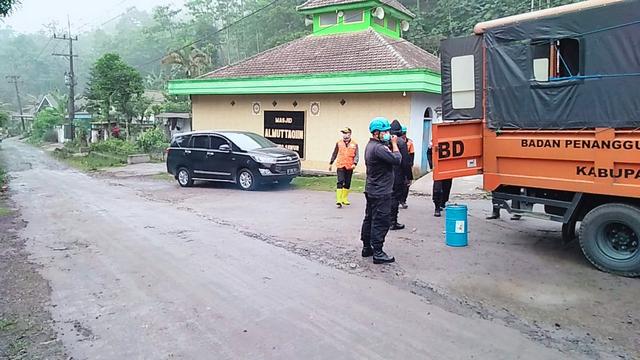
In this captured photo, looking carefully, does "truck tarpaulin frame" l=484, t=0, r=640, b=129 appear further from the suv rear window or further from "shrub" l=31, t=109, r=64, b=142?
"shrub" l=31, t=109, r=64, b=142

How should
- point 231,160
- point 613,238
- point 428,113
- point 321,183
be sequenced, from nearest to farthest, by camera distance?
1. point 613,238
2. point 231,160
3. point 321,183
4. point 428,113

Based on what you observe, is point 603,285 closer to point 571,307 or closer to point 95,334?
point 571,307

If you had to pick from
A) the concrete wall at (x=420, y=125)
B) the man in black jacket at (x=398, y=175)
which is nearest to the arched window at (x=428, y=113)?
the concrete wall at (x=420, y=125)

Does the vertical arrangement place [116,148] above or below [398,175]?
above

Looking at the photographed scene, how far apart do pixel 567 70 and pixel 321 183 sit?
30.1ft

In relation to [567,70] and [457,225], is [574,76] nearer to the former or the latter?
[567,70]

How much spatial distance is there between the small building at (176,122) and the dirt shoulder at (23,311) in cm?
2991

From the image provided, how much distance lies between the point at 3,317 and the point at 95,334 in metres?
1.12

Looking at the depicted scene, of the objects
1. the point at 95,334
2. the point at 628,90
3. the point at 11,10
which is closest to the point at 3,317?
the point at 95,334

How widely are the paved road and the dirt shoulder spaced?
12 cm

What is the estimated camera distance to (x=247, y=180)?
46.0 ft

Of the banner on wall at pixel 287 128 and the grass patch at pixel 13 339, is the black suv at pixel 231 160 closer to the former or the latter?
the banner on wall at pixel 287 128

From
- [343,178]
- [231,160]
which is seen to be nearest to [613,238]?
[343,178]

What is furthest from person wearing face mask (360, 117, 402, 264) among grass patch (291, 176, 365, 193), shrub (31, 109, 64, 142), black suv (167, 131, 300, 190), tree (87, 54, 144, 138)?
shrub (31, 109, 64, 142)
